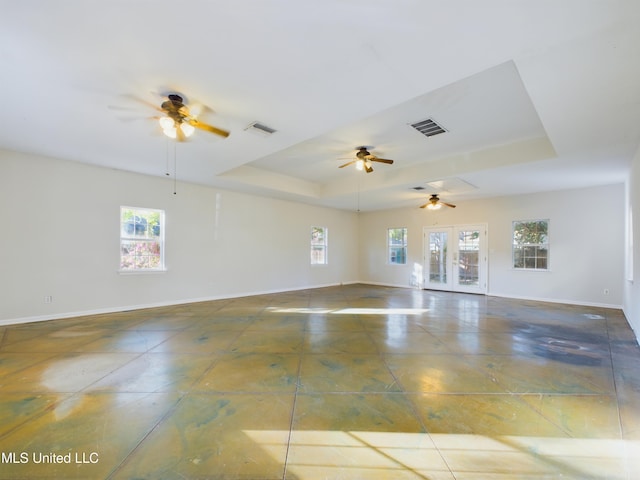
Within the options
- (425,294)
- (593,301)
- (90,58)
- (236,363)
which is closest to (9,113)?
(90,58)

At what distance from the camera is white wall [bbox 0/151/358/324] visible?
4672 millimetres

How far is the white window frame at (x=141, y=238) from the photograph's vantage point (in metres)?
5.70

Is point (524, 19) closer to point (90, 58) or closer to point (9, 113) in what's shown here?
point (90, 58)

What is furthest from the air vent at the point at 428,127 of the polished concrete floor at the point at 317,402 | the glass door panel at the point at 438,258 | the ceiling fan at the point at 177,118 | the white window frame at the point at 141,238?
the white window frame at the point at 141,238

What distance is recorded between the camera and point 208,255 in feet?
22.5

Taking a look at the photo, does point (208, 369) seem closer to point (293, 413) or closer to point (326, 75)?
point (293, 413)

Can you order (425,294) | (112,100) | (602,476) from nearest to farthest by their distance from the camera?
1. (602,476)
2. (112,100)
3. (425,294)

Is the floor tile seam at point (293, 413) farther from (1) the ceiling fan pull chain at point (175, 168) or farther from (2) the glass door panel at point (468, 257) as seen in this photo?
(2) the glass door panel at point (468, 257)

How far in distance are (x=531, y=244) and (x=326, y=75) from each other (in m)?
7.29

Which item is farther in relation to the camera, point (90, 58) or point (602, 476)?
point (90, 58)

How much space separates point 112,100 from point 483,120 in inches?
181

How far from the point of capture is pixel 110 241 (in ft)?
18.1

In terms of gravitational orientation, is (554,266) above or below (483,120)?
below

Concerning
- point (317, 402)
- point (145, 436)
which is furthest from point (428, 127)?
point (145, 436)
